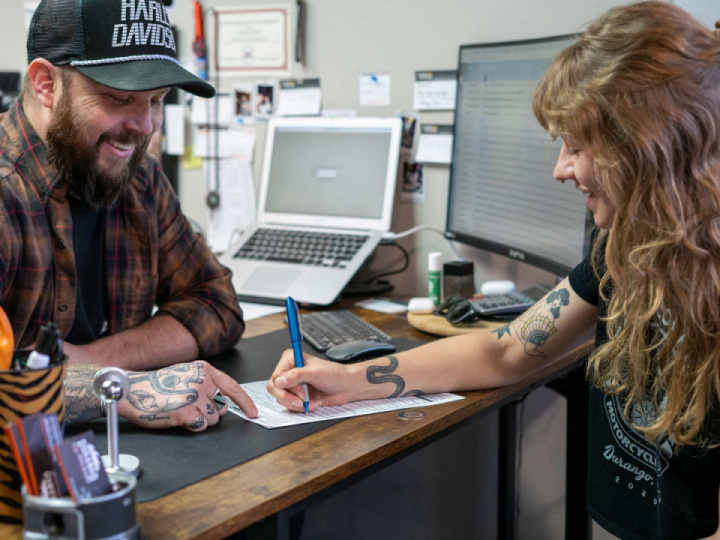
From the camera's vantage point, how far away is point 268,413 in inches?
41.9

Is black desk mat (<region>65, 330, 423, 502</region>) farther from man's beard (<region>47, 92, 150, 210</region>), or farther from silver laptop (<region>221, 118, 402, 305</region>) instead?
silver laptop (<region>221, 118, 402, 305</region>)

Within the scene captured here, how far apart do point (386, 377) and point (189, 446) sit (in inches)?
12.8

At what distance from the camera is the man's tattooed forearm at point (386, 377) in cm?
115

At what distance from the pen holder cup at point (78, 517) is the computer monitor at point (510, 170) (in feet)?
3.26

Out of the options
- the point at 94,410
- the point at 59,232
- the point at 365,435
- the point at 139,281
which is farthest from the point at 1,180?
the point at 365,435

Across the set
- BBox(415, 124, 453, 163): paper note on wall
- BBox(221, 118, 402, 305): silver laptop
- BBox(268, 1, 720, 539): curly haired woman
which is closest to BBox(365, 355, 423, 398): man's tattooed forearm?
BBox(268, 1, 720, 539): curly haired woman

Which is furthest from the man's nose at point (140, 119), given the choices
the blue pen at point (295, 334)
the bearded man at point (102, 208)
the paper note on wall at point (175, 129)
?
the paper note on wall at point (175, 129)

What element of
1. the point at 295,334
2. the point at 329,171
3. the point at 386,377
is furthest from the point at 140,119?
the point at 329,171

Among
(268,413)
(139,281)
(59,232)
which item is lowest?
(268,413)

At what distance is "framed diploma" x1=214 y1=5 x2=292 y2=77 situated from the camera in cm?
214

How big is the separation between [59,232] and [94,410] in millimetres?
403

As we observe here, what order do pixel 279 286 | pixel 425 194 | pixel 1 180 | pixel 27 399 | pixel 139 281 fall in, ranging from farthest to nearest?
pixel 425 194 < pixel 279 286 < pixel 139 281 < pixel 1 180 < pixel 27 399

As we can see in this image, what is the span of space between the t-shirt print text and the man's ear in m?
0.14

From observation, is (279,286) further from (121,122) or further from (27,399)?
(27,399)
